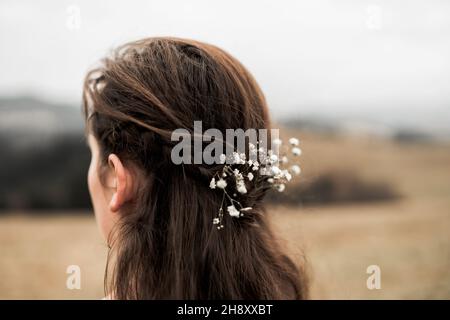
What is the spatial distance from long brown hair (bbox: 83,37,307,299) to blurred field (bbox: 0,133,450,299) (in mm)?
465

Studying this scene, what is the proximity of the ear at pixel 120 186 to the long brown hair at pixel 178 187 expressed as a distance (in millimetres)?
53

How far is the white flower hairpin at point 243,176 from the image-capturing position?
2.00 meters

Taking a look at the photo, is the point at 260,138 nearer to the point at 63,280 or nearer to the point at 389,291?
the point at 389,291

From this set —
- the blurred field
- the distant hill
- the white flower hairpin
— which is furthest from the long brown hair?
the distant hill

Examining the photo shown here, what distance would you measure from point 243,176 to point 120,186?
0.55 meters

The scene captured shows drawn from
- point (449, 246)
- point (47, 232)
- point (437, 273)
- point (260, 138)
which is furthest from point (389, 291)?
point (47, 232)

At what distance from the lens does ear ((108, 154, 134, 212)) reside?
2055 mm

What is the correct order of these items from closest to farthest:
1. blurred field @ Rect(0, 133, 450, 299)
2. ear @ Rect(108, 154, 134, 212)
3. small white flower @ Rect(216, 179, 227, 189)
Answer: small white flower @ Rect(216, 179, 227, 189), ear @ Rect(108, 154, 134, 212), blurred field @ Rect(0, 133, 450, 299)

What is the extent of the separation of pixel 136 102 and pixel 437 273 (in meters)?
3.75

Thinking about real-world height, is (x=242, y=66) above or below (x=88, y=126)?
above

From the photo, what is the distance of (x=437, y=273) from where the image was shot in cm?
455

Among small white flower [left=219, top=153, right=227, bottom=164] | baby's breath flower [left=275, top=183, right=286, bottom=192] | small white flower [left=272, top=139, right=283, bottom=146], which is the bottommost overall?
baby's breath flower [left=275, top=183, right=286, bottom=192]

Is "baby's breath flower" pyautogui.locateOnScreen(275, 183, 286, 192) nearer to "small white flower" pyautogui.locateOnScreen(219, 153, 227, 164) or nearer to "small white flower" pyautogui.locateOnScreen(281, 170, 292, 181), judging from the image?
"small white flower" pyautogui.locateOnScreen(281, 170, 292, 181)

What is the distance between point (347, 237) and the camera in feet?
20.1
